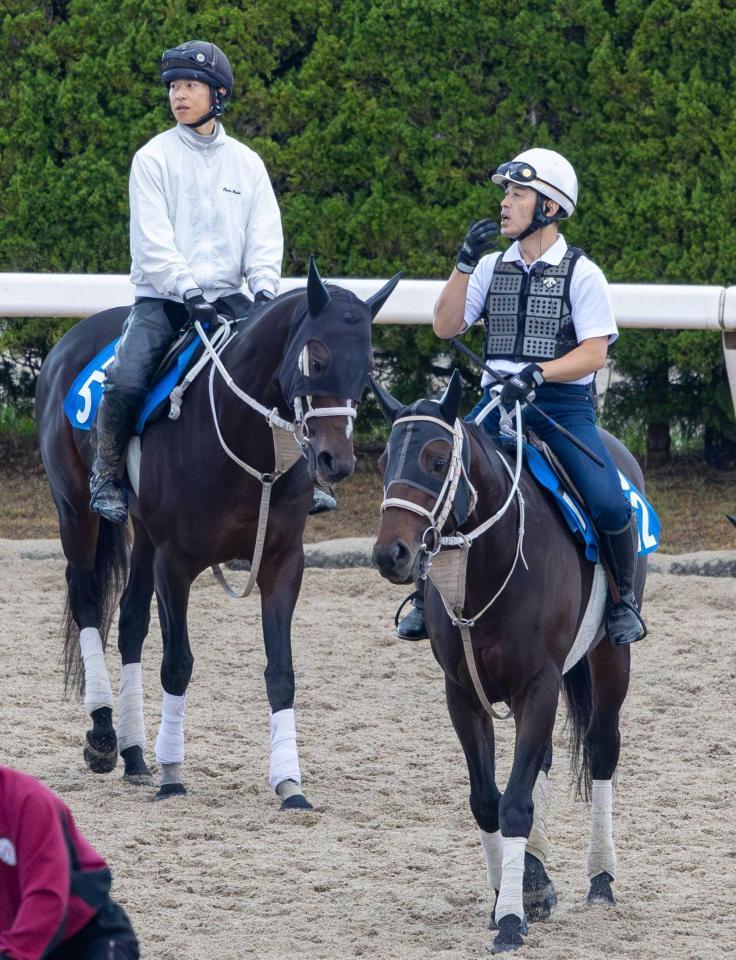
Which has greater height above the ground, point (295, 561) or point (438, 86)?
point (438, 86)

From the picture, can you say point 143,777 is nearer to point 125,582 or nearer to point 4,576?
point 125,582

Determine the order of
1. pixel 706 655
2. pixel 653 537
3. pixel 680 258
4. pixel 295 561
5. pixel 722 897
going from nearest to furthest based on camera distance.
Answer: pixel 722 897 → pixel 653 537 → pixel 295 561 → pixel 706 655 → pixel 680 258

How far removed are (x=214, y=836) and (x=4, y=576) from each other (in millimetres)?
3778

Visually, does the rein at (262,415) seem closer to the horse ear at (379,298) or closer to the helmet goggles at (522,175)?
the horse ear at (379,298)

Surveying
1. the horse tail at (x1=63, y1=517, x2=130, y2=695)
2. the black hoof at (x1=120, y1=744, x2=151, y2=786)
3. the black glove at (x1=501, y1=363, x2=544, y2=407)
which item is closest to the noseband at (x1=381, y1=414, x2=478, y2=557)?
the black glove at (x1=501, y1=363, x2=544, y2=407)

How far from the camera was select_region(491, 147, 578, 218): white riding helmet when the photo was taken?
17.1 feet

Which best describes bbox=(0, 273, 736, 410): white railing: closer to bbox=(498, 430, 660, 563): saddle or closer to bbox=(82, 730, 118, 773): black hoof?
bbox=(82, 730, 118, 773): black hoof

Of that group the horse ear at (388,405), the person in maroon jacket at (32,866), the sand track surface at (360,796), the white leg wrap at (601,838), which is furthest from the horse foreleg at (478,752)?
the person in maroon jacket at (32,866)

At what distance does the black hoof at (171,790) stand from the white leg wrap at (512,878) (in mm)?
1986

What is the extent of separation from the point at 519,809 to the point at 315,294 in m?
1.91

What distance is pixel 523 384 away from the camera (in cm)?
502

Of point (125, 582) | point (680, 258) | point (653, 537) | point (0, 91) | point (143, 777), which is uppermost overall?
point (0, 91)

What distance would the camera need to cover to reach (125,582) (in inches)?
290

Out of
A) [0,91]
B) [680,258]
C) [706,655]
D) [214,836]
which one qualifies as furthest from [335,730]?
[0,91]
